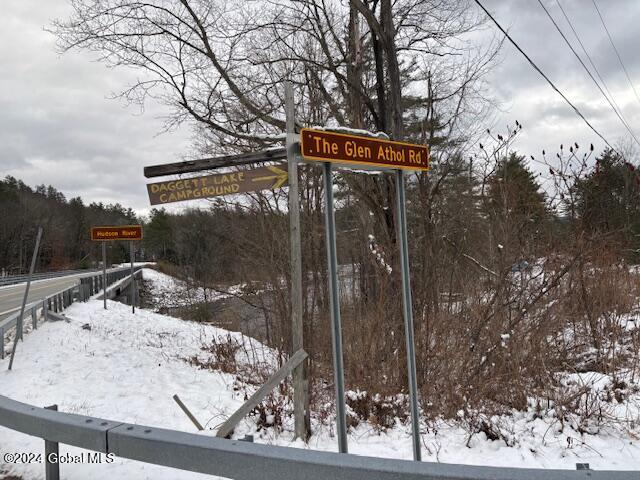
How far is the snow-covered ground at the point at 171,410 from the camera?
4.46m

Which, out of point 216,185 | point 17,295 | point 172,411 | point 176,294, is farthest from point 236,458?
point 176,294

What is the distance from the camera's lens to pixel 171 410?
6699 mm

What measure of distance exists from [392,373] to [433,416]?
3.15ft

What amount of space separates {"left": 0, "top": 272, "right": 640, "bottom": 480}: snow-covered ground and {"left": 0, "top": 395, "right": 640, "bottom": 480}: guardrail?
0.77 meters

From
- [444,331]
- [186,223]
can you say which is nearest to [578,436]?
[444,331]

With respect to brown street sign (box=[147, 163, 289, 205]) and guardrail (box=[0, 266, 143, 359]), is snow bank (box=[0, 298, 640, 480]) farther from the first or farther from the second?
brown street sign (box=[147, 163, 289, 205])

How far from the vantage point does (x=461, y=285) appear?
7.29 metres

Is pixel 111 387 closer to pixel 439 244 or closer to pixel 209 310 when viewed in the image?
pixel 439 244

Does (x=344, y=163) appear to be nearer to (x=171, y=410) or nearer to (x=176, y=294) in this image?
(x=171, y=410)

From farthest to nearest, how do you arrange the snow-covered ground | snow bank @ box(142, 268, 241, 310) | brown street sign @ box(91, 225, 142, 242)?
snow bank @ box(142, 268, 241, 310) → brown street sign @ box(91, 225, 142, 242) → the snow-covered ground

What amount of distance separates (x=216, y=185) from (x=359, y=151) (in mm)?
1321

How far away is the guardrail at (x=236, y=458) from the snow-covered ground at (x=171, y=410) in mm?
772

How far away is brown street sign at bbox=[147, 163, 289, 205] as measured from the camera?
4.11 meters

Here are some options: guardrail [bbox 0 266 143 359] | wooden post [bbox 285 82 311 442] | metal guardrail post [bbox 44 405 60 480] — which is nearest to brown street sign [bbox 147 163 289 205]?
wooden post [bbox 285 82 311 442]
